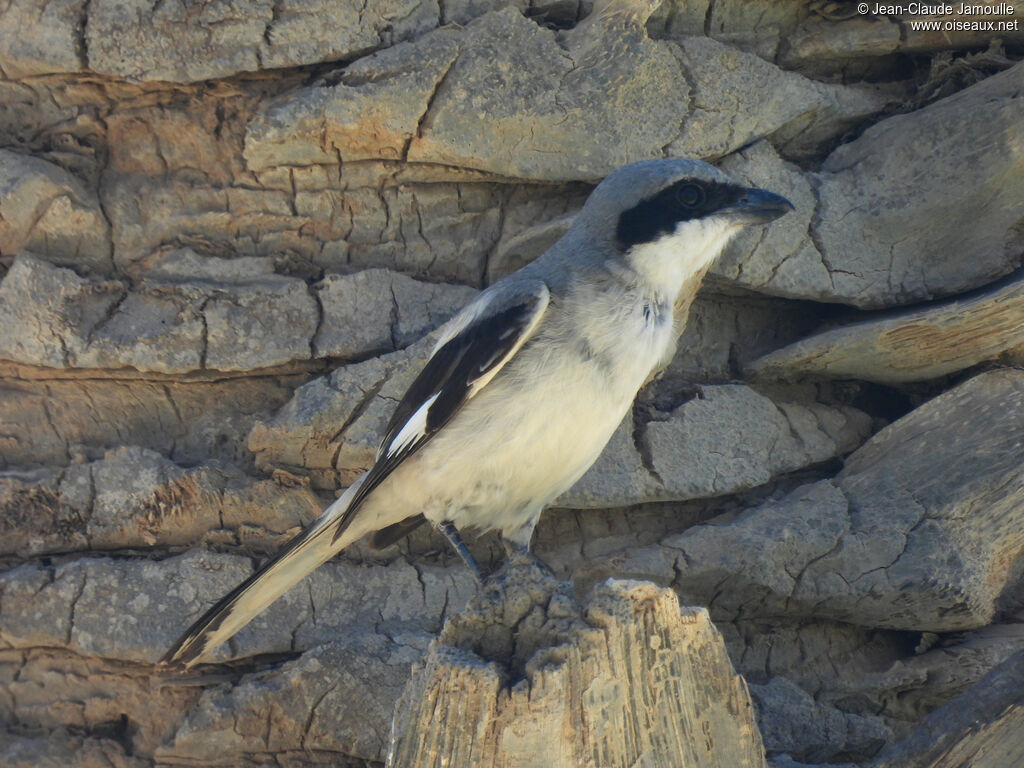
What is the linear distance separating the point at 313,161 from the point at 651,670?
2784mm

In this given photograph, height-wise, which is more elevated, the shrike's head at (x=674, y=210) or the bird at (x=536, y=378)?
the shrike's head at (x=674, y=210)

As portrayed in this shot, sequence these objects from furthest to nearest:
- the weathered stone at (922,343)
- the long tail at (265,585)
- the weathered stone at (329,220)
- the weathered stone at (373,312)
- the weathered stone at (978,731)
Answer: the weathered stone at (329,220), the weathered stone at (373,312), the weathered stone at (922,343), the long tail at (265,585), the weathered stone at (978,731)

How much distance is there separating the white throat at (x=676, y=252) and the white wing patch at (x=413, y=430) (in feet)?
2.94

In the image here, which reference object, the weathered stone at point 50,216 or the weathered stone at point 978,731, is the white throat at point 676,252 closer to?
the weathered stone at point 978,731

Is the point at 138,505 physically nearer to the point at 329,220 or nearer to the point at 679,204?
the point at 329,220

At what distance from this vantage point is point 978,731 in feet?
9.30

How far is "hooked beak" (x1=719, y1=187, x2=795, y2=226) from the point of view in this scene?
12.4 ft

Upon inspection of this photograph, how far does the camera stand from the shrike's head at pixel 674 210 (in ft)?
12.4

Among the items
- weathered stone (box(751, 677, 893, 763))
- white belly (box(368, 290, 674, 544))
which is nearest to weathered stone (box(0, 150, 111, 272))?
white belly (box(368, 290, 674, 544))

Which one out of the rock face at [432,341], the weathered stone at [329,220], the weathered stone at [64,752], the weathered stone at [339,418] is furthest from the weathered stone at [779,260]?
the weathered stone at [64,752]

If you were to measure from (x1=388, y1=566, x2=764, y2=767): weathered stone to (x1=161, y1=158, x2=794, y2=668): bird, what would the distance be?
0.80m

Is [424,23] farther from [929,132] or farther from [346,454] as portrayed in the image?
[929,132]

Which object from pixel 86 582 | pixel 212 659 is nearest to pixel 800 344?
pixel 212 659

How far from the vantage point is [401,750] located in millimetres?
2701
